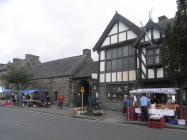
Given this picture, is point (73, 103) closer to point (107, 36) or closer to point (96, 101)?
point (96, 101)

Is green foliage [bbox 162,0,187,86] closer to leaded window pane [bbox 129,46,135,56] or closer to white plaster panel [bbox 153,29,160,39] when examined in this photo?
white plaster panel [bbox 153,29,160,39]

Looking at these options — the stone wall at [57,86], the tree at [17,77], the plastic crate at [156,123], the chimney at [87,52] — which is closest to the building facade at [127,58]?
the stone wall at [57,86]

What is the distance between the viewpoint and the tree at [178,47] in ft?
59.2

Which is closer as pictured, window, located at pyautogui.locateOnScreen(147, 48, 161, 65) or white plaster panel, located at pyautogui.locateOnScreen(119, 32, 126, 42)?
window, located at pyautogui.locateOnScreen(147, 48, 161, 65)

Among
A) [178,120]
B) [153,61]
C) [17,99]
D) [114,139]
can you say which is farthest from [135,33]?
[17,99]

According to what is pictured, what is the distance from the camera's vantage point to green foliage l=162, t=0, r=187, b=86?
59.2 feet

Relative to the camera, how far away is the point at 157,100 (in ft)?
78.4

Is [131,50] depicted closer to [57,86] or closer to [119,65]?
A: [119,65]

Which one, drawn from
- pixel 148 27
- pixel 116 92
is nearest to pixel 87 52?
pixel 116 92

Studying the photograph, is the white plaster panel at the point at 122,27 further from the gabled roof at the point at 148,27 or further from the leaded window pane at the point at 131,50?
the gabled roof at the point at 148,27

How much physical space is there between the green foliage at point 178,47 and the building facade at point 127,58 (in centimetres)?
522

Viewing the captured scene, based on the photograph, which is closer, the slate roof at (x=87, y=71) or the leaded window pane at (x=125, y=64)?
the leaded window pane at (x=125, y=64)

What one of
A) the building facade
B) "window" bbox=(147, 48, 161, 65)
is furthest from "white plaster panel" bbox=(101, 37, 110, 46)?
"window" bbox=(147, 48, 161, 65)

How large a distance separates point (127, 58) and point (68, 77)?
1082cm
